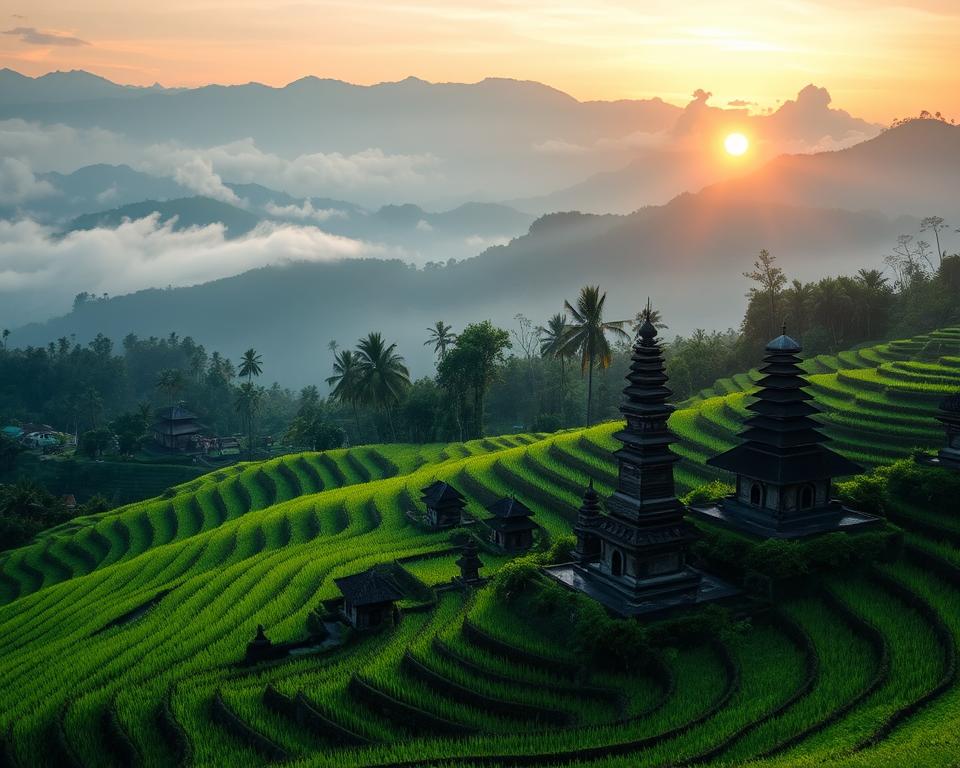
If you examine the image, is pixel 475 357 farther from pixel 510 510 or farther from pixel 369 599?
pixel 369 599

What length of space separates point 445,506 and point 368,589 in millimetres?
13248

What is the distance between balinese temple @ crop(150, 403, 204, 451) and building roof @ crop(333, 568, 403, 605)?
8039 cm

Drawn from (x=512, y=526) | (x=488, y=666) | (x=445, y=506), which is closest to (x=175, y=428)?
(x=445, y=506)

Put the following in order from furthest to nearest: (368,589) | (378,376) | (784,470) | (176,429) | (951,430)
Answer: (176,429), (378,376), (951,430), (368,589), (784,470)

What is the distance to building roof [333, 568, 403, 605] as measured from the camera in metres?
30.0

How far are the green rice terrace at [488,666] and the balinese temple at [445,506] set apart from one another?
92 cm

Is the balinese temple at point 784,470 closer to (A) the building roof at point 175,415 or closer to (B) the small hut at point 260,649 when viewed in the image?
(B) the small hut at point 260,649

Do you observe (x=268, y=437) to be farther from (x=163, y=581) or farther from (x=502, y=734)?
(x=502, y=734)

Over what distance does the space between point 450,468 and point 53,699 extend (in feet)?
99.7

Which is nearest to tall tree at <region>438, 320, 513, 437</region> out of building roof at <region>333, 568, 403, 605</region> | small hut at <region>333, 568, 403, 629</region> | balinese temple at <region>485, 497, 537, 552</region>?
balinese temple at <region>485, 497, 537, 552</region>

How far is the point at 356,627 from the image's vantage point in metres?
30.4

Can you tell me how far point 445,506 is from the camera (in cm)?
4331

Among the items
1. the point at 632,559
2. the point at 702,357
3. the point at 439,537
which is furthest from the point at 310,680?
the point at 702,357

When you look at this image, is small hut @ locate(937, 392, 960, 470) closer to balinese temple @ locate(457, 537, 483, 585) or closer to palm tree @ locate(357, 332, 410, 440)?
balinese temple @ locate(457, 537, 483, 585)
